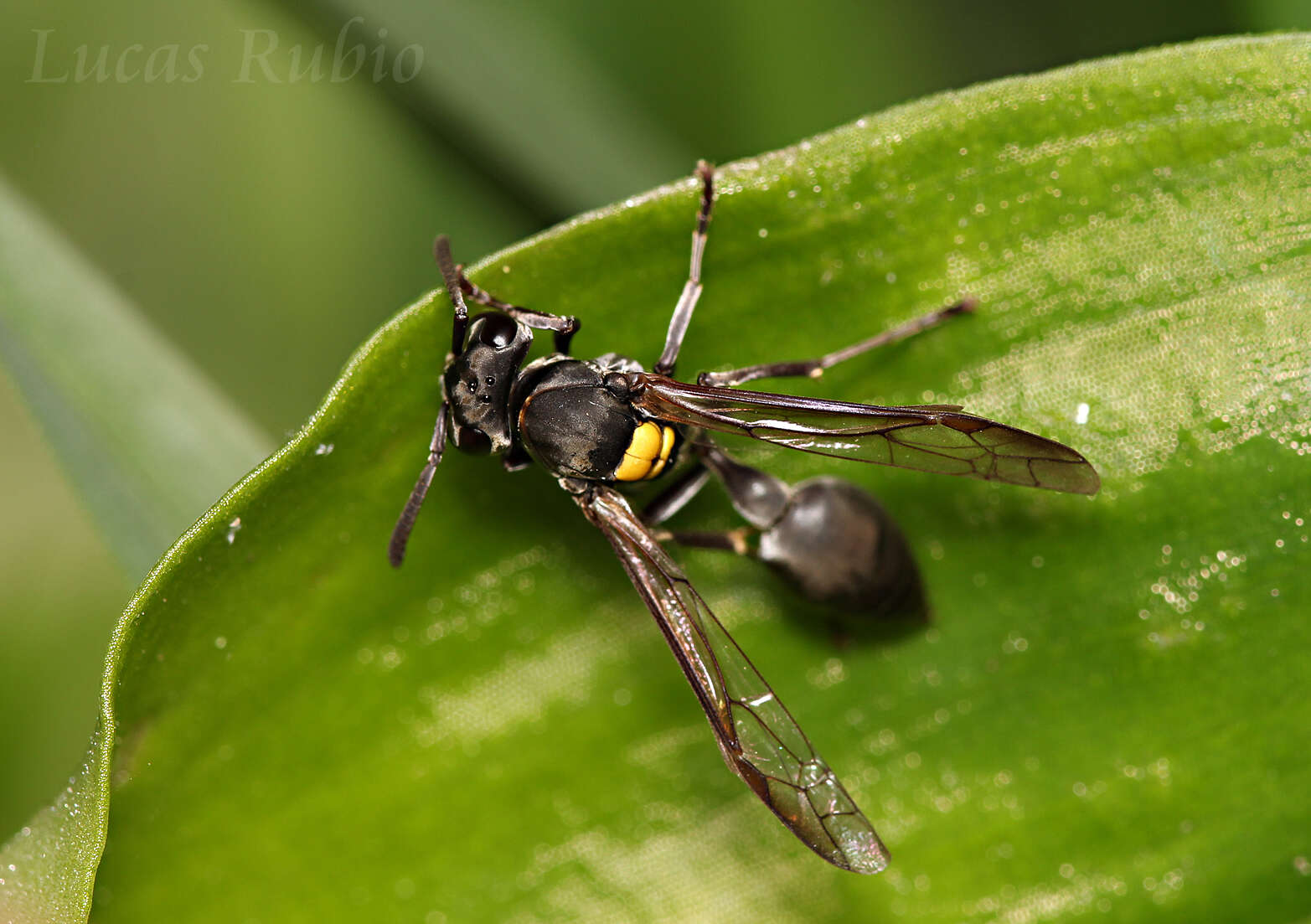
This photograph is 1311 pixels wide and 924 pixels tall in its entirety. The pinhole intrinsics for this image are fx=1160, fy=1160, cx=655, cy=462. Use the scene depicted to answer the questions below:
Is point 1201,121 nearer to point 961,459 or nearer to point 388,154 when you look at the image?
point 961,459

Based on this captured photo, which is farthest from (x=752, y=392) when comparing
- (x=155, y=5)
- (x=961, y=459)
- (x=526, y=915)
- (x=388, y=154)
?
(x=155, y=5)

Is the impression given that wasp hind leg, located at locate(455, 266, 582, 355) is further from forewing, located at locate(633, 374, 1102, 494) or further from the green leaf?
forewing, located at locate(633, 374, 1102, 494)

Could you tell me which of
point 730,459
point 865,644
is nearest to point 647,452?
point 730,459

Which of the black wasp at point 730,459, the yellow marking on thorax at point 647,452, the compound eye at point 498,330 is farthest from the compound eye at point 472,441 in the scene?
the yellow marking on thorax at point 647,452

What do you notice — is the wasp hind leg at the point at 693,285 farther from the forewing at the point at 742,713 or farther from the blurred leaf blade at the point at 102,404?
the blurred leaf blade at the point at 102,404

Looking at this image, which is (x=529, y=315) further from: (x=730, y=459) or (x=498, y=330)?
(x=730, y=459)

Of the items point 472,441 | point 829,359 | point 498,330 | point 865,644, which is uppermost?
point 498,330
